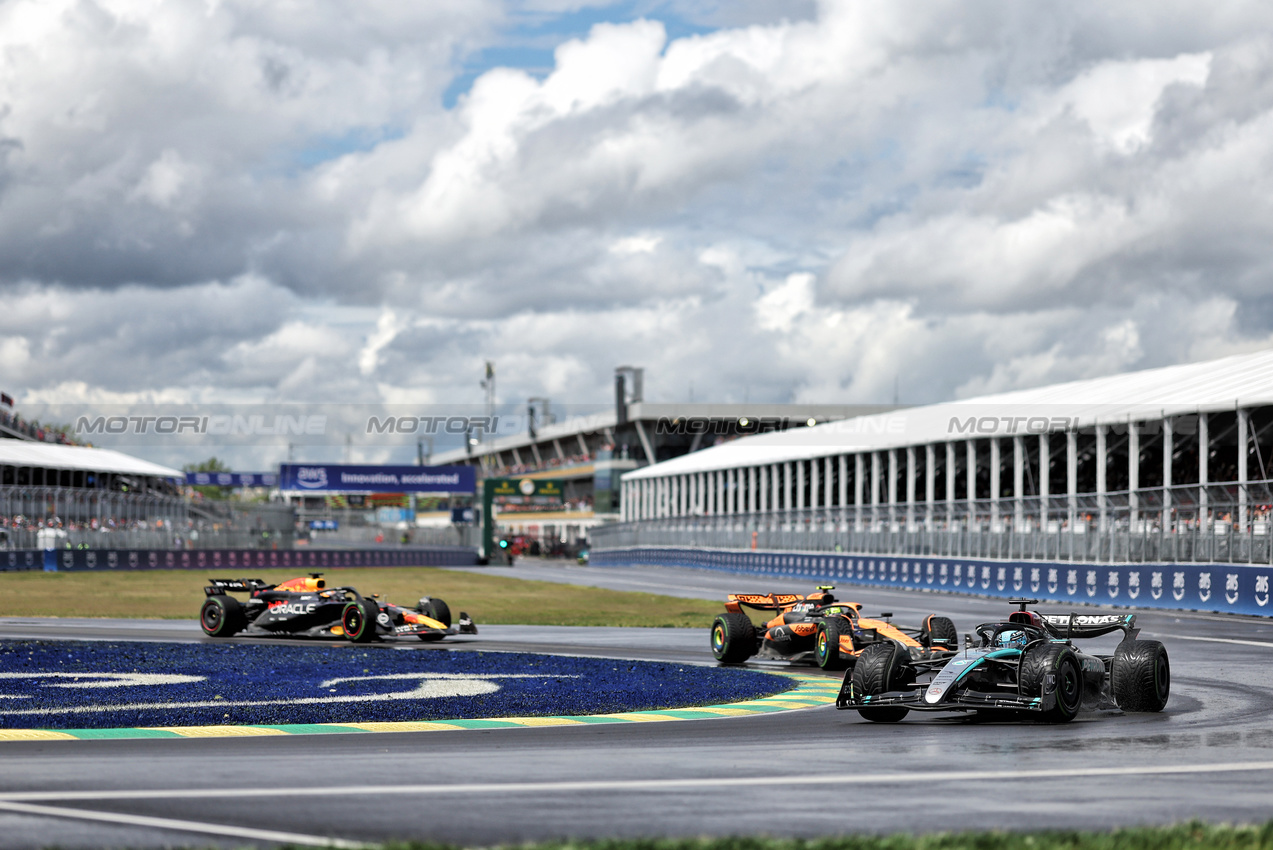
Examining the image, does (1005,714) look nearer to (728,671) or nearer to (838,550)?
(728,671)

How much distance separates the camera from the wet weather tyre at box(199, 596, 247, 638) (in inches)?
993

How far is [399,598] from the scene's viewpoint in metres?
44.4

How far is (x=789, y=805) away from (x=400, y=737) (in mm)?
4572

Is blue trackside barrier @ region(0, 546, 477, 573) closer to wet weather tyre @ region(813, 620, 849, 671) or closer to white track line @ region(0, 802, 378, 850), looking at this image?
wet weather tyre @ region(813, 620, 849, 671)

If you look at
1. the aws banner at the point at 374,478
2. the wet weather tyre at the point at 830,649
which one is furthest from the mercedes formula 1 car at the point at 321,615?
the aws banner at the point at 374,478

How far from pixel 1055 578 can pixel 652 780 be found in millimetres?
28845

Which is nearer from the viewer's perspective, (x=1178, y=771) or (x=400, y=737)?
(x=1178, y=771)

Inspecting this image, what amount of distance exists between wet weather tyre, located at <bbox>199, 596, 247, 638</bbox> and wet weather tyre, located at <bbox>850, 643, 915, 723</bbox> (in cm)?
1527

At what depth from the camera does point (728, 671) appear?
60.1 ft

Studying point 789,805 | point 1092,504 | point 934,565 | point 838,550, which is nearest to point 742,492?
point 838,550

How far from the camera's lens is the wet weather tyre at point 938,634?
15787 mm

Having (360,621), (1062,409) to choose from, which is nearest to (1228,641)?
(360,621)

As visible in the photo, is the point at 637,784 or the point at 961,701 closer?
the point at 637,784

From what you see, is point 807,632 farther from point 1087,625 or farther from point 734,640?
point 1087,625
